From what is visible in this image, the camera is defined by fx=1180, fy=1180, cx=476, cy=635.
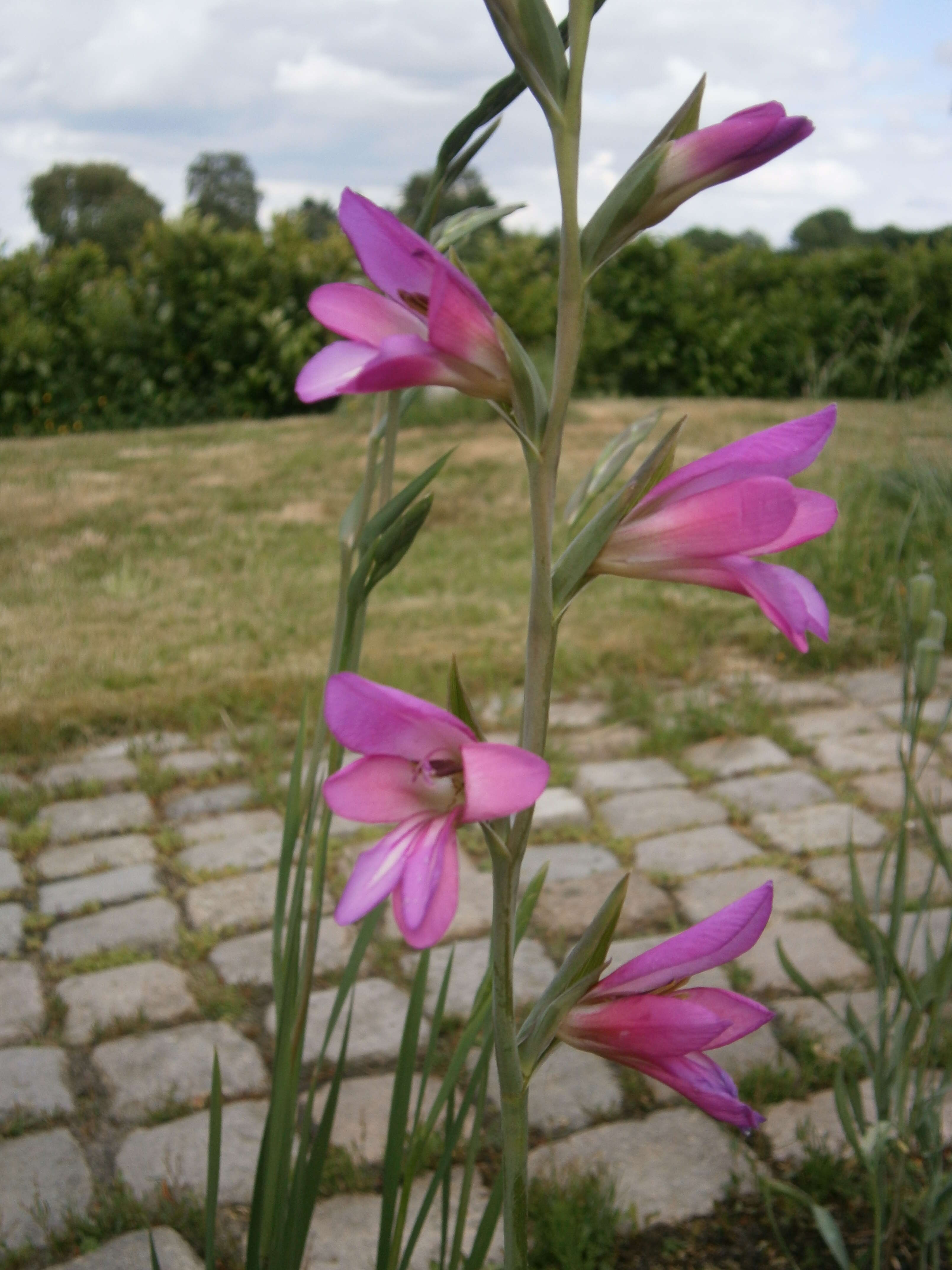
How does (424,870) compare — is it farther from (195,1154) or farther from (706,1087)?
(195,1154)

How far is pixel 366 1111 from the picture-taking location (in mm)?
1854

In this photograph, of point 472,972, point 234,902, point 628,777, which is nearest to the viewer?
point 472,972

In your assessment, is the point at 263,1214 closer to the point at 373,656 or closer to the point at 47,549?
the point at 373,656

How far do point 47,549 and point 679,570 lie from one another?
487cm

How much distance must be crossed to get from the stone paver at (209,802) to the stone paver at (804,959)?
4.39 ft

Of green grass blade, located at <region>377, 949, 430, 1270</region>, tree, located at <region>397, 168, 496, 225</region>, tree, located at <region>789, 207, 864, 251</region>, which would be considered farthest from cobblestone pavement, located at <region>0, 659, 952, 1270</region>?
tree, located at <region>789, 207, 864, 251</region>

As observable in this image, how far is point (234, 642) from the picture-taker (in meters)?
3.99

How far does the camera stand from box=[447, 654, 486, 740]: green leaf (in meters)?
0.64

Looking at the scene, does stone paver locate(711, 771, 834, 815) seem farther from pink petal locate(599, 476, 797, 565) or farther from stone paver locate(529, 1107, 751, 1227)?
pink petal locate(599, 476, 797, 565)

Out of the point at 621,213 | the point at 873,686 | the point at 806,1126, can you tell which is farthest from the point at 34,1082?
the point at 873,686

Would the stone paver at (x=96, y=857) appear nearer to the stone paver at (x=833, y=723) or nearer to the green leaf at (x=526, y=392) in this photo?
the stone paver at (x=833, y=723)

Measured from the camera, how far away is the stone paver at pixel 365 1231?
5.06ft

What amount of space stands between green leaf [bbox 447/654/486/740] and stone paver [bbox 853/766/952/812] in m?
2.48

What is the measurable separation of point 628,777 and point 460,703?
256cm
